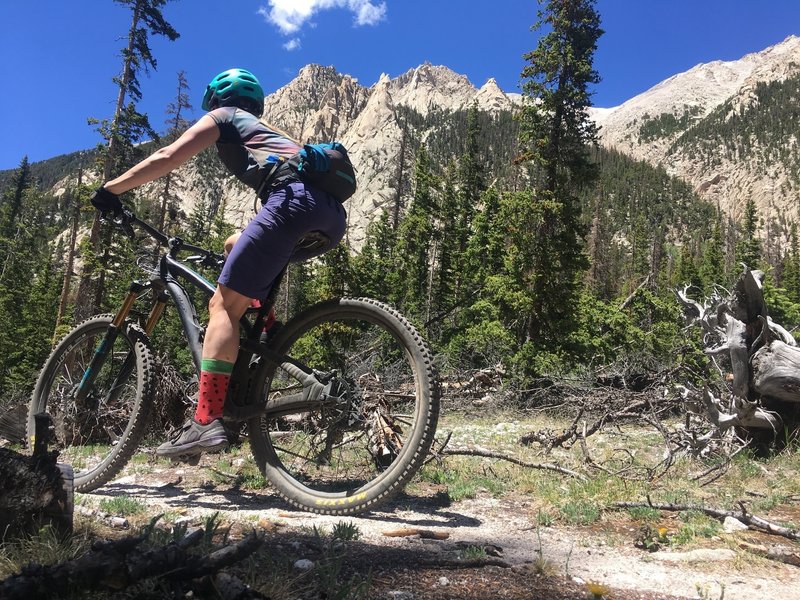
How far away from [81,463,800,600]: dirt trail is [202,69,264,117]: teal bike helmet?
2.32 meters

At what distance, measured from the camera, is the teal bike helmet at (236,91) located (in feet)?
9.74

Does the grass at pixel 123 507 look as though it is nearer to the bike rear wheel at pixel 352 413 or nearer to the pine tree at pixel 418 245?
the bike rear wheel at pixel 352 413

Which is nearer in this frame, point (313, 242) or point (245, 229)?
point (245, 229)

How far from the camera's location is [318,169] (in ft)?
8.46

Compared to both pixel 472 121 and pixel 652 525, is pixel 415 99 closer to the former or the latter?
pixel 472 121

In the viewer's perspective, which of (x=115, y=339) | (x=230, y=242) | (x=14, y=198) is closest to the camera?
(x=230, y=242)

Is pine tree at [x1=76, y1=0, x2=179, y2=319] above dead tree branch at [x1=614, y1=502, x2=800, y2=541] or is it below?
above

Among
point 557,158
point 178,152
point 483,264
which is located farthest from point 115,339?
point 483,264

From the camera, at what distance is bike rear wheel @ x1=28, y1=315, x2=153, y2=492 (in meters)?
3.39

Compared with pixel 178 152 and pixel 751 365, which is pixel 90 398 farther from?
pixel 751 365

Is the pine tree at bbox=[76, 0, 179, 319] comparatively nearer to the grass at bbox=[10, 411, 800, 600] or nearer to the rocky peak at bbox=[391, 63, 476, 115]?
the grass at bbox=[10, 411, 800, 600]

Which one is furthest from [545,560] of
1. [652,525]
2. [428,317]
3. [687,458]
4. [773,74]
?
[773,74]

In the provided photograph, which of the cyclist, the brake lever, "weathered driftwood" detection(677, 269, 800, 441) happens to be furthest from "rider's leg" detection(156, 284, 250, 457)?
"weathered driftwood" detection(677, 269, 800, 441)

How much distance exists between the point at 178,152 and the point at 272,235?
27.4 inches
